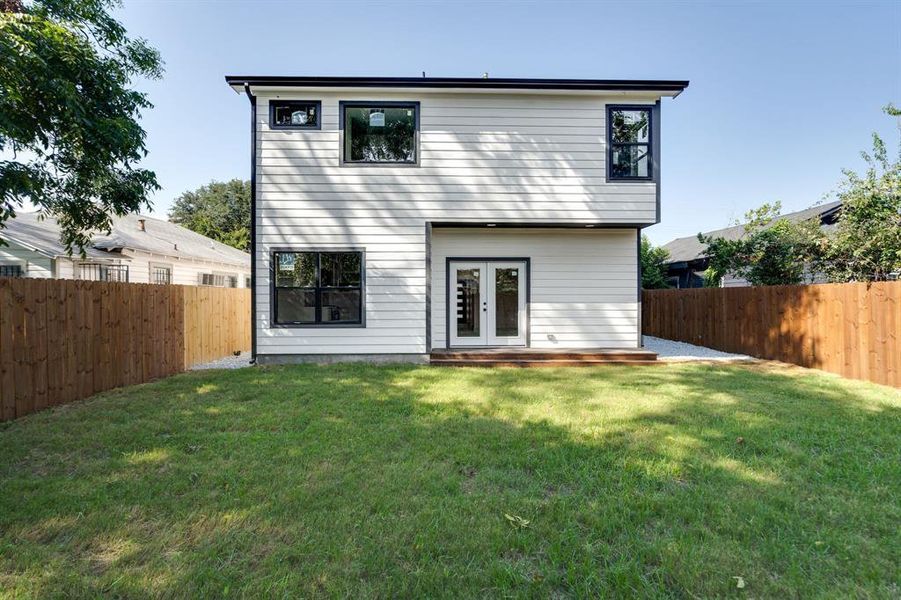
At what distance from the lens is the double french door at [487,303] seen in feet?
33.3

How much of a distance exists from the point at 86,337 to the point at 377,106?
263 inches

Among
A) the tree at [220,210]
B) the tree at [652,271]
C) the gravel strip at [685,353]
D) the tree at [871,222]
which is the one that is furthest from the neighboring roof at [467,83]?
the tree at [220,210]

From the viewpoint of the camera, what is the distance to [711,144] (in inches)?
722

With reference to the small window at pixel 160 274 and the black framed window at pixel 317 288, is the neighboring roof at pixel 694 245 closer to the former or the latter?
the black framed window at pixel 317 288

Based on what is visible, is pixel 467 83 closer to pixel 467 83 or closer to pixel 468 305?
pixel 467 83

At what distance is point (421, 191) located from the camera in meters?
9.27

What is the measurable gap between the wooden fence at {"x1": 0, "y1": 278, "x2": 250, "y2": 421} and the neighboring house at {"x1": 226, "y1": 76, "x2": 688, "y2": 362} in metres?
1.44

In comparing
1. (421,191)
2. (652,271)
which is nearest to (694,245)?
(652,271)

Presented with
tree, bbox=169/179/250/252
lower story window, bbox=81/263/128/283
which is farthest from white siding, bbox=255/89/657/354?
tree, bbox=169/179/250/252

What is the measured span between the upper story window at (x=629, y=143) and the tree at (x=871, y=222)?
172 inches

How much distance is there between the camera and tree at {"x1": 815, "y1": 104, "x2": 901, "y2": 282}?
28.5 ft

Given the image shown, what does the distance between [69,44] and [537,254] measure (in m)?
8.52

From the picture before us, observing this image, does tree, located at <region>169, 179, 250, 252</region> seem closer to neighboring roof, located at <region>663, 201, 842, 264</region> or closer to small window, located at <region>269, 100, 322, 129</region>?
small window, located at <region>269, 100, 322, 129</region>

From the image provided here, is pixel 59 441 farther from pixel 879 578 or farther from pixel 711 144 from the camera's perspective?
pixel 711 144
